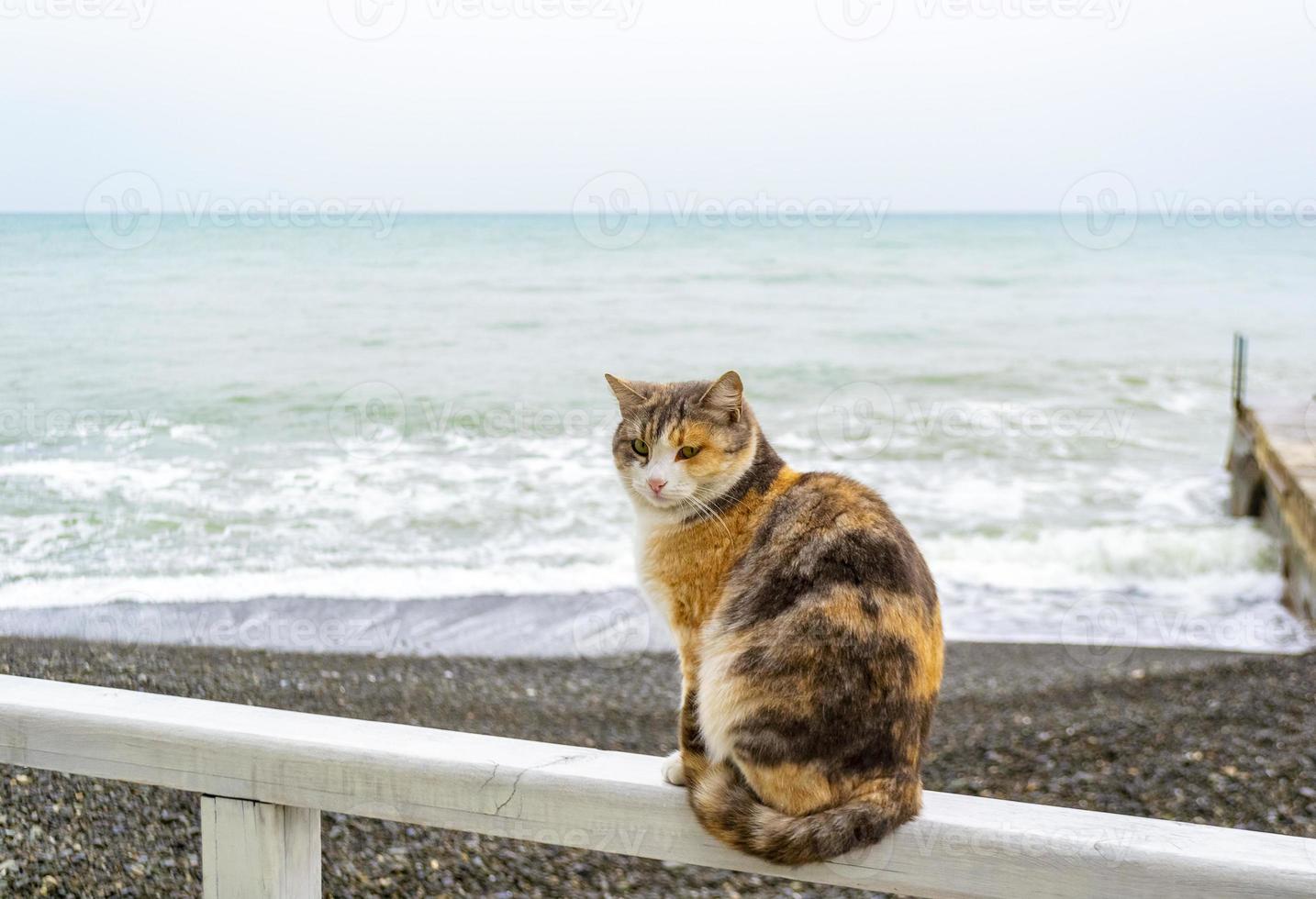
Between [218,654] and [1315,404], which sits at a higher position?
[1315,404]

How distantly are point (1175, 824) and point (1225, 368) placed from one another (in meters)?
15.9

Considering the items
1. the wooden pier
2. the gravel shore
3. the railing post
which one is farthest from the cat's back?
the wooden pier

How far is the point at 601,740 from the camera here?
15.2 feet

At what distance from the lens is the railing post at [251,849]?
184 centimetres

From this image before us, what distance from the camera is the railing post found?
1843 mm

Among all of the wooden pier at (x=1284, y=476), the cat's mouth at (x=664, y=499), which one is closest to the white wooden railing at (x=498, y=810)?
the cat's mouth at (x=664, y=499)

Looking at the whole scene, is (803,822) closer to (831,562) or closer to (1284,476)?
(831,562)

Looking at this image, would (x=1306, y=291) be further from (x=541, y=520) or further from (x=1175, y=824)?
(x=1175, y=824)

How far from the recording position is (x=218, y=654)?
514 centimetres

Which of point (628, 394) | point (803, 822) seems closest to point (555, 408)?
point (628, 394)

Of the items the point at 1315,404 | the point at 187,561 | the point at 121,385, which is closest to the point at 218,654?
the point at 187,561

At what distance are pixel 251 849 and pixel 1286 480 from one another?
24.9 feet

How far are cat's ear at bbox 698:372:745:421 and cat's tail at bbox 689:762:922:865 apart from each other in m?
0.79

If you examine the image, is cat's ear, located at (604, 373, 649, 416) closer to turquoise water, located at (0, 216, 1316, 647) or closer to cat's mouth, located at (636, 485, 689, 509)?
cat's mouth, located at (636, 485, 689, 509)
